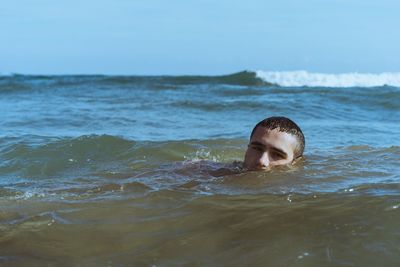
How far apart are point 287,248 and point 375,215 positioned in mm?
643

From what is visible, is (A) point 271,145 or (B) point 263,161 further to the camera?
(A) point 271,145

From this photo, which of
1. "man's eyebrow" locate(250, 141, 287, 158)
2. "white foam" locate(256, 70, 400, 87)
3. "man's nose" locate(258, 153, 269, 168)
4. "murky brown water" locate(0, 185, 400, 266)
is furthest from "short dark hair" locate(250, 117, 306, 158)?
"white foam" locate(256, 70, 400, 87)

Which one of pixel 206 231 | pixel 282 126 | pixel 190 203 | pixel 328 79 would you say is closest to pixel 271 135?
pixel 282 126

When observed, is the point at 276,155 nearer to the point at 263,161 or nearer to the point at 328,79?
the point at 263,161

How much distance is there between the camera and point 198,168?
5.09 metres

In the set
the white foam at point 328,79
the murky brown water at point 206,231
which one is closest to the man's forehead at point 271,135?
the murky brown water at point 206,231

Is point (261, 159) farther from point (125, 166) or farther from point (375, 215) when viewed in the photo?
point (125, 166)

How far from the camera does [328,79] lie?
91.5ft

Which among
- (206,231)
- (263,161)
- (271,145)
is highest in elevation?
(271,145)

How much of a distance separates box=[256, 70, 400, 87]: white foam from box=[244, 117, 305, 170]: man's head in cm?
2225

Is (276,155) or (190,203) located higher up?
(276,155)

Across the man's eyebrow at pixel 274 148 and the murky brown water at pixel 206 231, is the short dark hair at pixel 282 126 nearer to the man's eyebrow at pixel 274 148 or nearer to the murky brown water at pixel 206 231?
the man's eyebrow at pixel 274 148

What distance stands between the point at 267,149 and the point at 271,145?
0.04 m

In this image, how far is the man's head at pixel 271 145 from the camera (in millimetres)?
4633
